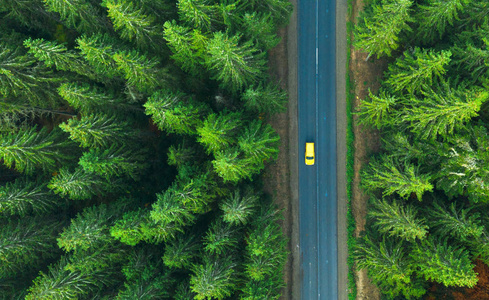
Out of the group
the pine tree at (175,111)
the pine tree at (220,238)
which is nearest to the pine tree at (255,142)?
the pine tree at (175,111)

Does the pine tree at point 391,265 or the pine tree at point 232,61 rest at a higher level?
the pine tree at point 232,61

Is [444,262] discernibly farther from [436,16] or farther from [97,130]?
[97,130]

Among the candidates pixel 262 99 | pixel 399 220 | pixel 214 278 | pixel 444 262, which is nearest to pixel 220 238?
pixel 214 278

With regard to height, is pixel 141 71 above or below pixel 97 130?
above

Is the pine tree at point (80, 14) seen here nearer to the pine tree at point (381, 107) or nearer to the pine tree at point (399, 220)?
the pine tree at point (381, 107)

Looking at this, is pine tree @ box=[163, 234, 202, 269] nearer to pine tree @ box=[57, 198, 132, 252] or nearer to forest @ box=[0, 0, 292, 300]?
forest @ box=[0, 0, 292, 300]
